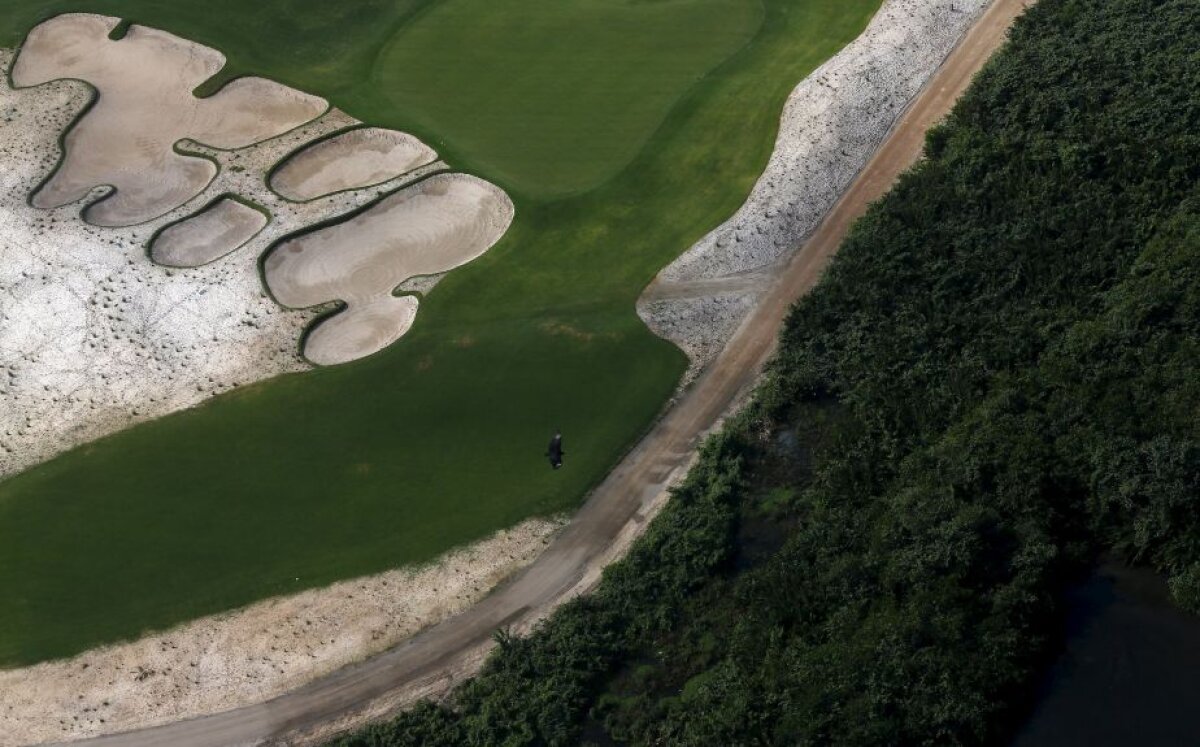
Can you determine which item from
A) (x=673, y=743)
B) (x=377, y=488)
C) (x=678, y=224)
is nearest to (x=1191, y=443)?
(x=673, y=743)

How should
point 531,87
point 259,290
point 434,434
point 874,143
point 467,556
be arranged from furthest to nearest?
point 531,87 < point 874,143 < point 259,290 < point 434,434 < point 467,556

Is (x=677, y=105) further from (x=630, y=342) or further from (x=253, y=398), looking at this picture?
(x=253, y=398)

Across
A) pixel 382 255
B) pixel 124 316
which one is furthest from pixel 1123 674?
pixel 124 316

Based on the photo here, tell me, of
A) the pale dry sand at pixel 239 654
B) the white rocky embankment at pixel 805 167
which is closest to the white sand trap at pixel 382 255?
the white rocky embankment at pixel 805 167

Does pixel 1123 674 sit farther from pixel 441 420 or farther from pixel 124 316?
pixel 124 316

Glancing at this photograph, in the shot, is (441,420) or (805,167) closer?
(441,420)

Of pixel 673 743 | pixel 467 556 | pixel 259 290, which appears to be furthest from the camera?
pixel 259 290

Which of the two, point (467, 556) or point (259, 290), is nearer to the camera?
point (467, 556)

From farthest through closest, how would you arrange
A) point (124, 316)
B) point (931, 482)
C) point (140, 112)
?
point (140, 112) < point (124, 316) < point (931, 482)

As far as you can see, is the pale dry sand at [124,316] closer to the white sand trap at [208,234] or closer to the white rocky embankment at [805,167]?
the white sand trap at [208,234]
